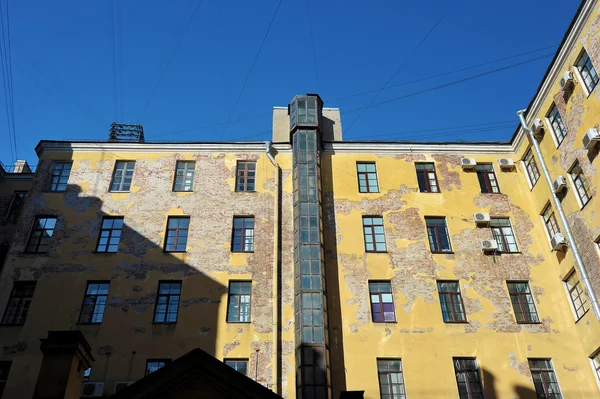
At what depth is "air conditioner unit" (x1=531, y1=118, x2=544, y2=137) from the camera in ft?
75.6

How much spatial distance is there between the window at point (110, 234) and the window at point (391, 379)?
1123 centimetres

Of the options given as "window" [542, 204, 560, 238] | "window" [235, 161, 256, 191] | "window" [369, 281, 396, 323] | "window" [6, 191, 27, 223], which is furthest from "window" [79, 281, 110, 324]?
"window" [542, 204, 560, 238]

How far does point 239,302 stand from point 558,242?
12351 millimetres

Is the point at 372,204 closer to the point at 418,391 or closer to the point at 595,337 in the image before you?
the point at 418,391

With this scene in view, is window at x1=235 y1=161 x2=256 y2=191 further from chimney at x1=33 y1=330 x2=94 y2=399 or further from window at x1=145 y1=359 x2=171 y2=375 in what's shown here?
chimney at x1=33 y1=330 x2=94 y2=399

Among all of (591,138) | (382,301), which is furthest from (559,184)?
(382,301)

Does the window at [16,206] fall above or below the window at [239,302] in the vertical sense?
above

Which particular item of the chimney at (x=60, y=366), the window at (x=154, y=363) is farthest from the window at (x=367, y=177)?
the chimney at (x=60, y=366)

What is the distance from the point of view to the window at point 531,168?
79.1 ft

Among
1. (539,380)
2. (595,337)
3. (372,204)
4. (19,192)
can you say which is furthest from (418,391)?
(19,192)

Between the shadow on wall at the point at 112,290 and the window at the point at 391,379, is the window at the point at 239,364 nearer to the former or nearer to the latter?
the shadow on wall at the point at 112,290

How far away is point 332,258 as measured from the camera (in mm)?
22266

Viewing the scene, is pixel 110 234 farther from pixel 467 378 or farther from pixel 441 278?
pixel 467 378

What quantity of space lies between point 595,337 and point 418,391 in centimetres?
644
